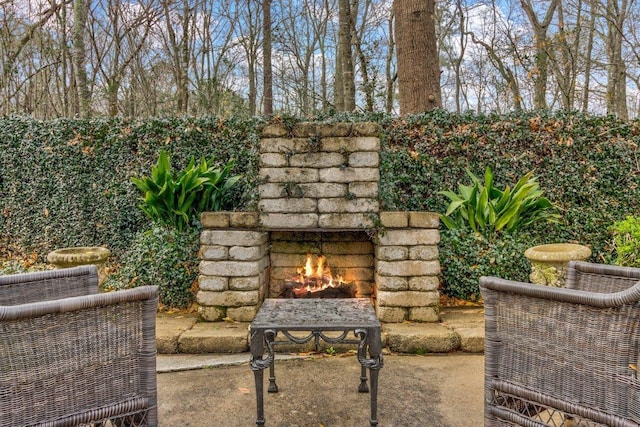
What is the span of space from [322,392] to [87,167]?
12.5ft

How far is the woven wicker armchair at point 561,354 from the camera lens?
1.25 m

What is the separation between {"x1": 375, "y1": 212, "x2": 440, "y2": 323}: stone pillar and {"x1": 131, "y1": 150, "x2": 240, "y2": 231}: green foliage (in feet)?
4.74

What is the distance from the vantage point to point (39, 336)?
4.11 feet

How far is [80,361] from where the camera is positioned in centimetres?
132

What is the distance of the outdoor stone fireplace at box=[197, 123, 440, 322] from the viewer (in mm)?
3109

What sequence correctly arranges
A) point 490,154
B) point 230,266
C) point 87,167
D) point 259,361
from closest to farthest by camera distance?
point 259,361, point 230,266, point 490,154, point 87,167

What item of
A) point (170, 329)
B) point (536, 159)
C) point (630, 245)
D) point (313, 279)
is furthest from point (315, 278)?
point (536, 159)

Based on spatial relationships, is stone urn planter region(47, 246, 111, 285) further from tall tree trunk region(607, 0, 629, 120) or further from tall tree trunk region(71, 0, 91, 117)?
tall tree trunk region(607, 0, 629, 120)

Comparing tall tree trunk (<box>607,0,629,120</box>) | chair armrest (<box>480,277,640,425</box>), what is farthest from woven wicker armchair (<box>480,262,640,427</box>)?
tall tree trunk (<box>607,0,629,120</box>)

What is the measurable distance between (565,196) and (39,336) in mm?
4555

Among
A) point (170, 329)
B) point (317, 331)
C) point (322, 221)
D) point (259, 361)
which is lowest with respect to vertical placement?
point (170, 329)

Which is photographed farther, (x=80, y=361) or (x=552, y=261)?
(x=552, y=261)

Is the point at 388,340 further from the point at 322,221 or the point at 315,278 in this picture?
the point at 322,221

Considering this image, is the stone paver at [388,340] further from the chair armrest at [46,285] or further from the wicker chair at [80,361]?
the wicker chair at [80,361]
